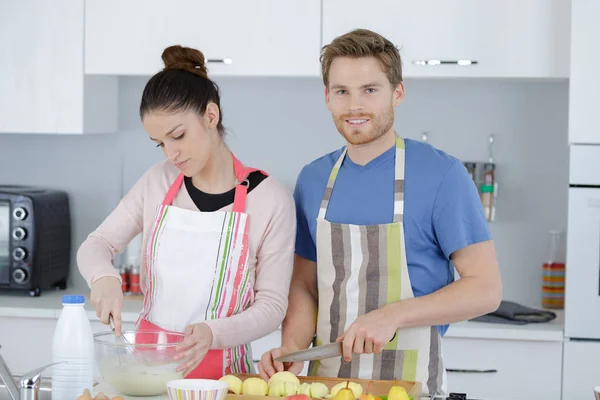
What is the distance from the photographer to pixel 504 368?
2861mm

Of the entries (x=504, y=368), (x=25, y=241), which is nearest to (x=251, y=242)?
(x=504, y=368)

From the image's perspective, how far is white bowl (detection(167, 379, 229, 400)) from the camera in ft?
4.58

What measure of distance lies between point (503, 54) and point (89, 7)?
140 centimetres

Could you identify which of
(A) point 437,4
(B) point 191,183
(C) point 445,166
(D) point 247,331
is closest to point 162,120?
(B) point 191,183

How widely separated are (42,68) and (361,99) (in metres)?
1.72

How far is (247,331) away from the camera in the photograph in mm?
1779

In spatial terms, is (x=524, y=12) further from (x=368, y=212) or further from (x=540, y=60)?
(x=368, y=212)

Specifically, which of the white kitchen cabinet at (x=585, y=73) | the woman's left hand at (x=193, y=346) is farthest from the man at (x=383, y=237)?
the white kitchen cabinet at (x=585, y=73)

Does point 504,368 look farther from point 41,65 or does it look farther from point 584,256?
point 41,65

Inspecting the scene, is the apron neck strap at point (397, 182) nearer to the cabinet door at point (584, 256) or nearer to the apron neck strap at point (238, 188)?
the apron neck strap at point (238, 188)

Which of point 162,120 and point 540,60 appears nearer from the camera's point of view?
point 162,120

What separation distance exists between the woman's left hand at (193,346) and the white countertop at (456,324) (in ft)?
4.27

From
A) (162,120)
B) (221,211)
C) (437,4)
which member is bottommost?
(221,211)

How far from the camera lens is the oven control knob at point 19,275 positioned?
A: 10.4 feet
